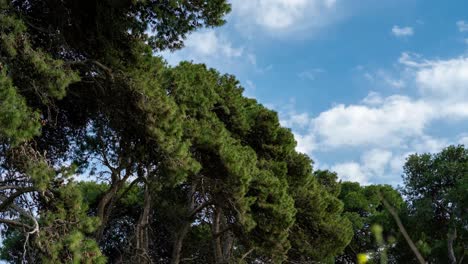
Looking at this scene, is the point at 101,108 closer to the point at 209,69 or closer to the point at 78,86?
the point at 78,86

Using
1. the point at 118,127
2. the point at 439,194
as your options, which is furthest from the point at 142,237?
the point at 439,194

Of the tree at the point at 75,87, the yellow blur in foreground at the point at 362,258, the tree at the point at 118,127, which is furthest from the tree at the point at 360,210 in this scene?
the yellow blur in foreground at the point at 362,258

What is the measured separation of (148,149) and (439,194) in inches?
565

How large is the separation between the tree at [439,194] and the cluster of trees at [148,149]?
5cm

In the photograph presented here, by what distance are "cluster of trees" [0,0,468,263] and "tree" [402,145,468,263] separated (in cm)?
5

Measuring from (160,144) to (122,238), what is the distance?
13.6m

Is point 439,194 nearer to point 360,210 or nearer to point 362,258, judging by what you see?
point 360,210

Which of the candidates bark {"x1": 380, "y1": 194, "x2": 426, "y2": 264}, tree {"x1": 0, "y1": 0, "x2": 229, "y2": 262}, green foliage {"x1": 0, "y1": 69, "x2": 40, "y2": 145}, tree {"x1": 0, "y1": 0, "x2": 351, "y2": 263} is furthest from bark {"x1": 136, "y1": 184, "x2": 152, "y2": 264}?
bark {"x1": 380, "y1": 194, "x2": 426, "y2": 264}

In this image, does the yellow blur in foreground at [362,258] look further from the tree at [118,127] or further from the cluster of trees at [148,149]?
the tree at [118,127]

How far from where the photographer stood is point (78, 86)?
11.8 metres

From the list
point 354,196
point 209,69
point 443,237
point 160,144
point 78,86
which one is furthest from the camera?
point 354,196

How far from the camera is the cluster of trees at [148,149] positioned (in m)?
8.98

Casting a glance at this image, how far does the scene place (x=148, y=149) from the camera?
11094 millimetres

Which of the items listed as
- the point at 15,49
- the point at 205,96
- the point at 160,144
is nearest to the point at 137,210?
the point at 205,96
